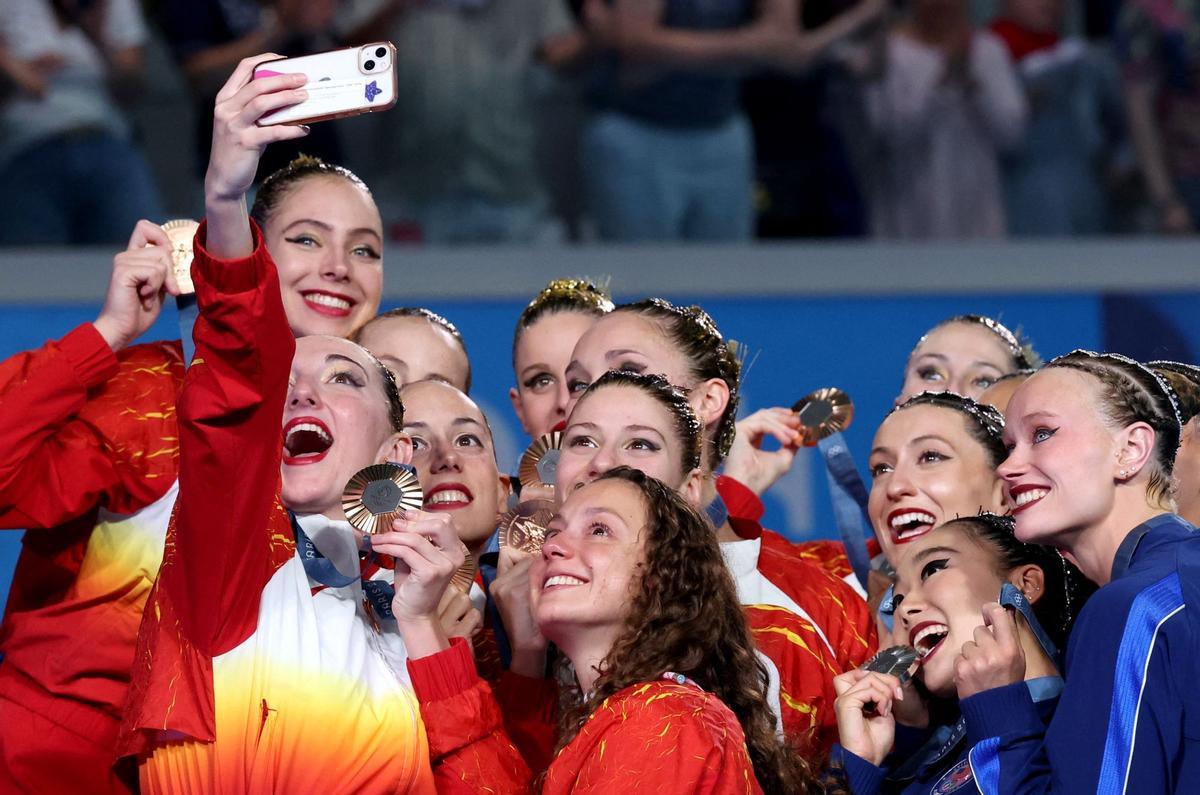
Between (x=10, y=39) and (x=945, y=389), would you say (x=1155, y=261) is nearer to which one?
(x=945, y=389)

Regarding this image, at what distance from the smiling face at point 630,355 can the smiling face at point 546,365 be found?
13.9 inches

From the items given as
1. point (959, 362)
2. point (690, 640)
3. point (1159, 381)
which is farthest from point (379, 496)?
Result: point (959, 362)

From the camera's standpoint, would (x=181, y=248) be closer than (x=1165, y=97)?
Yes

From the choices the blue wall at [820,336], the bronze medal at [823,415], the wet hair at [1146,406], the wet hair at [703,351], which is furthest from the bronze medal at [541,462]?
the blue wall at [820,336]

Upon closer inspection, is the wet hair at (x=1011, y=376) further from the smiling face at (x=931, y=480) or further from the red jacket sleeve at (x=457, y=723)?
the red jacket sleeve at (x=457, y=723)

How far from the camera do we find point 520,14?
258 inches

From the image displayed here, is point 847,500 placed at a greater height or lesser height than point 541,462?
lesser

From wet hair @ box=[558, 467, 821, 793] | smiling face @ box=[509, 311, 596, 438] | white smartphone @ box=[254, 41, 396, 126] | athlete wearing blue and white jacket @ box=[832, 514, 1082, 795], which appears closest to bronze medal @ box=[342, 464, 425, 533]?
wet hair @ box=[558, 467, 821, 793]

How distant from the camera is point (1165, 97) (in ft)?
23.5

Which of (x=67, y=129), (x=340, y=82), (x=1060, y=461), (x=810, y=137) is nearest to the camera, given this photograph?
(x=340, y=82)

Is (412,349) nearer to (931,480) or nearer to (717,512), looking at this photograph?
(717,512)

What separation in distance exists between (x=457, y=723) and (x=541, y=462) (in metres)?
0.87

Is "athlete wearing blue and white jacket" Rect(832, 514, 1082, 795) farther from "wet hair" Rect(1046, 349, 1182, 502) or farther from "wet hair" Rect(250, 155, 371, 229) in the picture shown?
"wet hair" Rect(250, 155, 371, 229)

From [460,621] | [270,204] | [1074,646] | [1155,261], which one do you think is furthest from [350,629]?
[1155,261]
